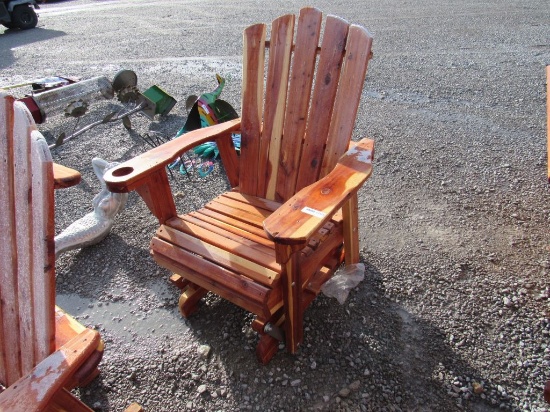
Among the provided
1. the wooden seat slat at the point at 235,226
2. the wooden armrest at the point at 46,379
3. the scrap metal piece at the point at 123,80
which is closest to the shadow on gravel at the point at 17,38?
the scrap metal piece at the point at 123,80

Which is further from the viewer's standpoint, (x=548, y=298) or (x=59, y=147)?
(x=59, y=147)

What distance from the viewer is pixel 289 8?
8711 millimetres

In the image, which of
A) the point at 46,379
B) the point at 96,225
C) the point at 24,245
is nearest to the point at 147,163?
the point at 24,245

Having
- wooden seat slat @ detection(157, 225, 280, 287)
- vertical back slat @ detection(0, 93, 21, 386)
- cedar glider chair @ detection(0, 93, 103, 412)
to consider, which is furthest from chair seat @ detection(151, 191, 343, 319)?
vertical back slat @ detection(0, 93, 21, 386)

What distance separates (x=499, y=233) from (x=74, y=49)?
7953 millimetres

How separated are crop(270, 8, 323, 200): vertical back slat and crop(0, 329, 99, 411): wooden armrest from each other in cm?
130

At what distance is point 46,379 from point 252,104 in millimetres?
1626

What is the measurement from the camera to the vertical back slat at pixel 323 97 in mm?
1922

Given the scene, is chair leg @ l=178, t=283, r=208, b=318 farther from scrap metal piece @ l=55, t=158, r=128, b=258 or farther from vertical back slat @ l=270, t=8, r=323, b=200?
scrap metal piece @ l=55, t=158, r=128, b=258

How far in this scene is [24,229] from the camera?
3.89 ft

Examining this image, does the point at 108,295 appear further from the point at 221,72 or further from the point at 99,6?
the point at 99,6

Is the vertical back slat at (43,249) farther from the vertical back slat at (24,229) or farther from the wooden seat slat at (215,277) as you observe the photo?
the wooden seat slat at (215,277)

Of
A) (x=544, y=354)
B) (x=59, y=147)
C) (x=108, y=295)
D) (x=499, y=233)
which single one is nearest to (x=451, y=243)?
(x=499, y=233)

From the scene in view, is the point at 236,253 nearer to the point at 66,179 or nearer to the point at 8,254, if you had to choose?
the point at 66,179
